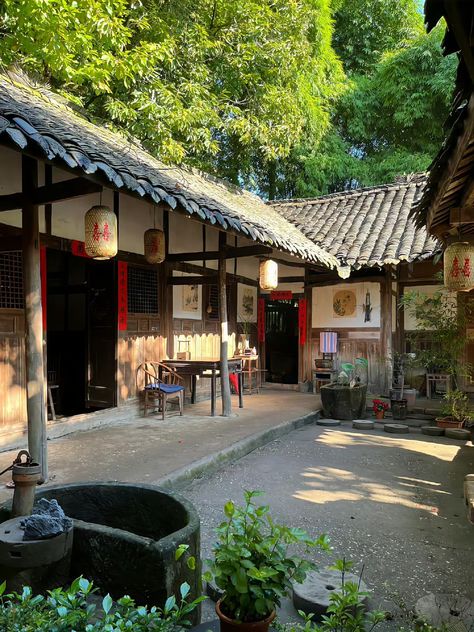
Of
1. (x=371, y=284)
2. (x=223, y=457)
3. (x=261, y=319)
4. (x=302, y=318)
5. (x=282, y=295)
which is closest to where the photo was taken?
(x=223, y=457)

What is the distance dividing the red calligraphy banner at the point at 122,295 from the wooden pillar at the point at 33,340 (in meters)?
3.05

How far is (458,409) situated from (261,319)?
18.0ft

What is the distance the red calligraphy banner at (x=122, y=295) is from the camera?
24.9 feet

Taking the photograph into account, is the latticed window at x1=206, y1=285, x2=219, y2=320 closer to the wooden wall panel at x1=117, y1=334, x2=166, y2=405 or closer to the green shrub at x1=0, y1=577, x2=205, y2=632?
the wooden wall panel at x1=117, y1=334, x2=166, y2=405

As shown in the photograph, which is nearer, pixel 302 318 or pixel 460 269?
pixel 460 269

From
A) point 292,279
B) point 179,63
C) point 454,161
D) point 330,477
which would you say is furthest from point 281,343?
point 454,161

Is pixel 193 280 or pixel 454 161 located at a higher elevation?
pixel 454 161

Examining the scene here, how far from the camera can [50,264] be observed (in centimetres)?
906

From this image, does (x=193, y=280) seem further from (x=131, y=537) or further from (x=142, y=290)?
(x=131, y=537)

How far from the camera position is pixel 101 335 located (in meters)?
7.80

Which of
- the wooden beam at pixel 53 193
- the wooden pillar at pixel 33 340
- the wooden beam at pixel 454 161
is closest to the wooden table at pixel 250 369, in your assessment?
the wooden beam at pixel 454 161

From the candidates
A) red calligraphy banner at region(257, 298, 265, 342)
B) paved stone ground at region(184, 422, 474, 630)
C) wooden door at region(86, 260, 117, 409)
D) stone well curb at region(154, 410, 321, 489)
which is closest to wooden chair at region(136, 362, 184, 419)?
wooden door at region(86, 260, 117, 409)

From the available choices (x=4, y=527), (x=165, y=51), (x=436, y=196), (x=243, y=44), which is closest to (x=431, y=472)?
(x=436, y=196)

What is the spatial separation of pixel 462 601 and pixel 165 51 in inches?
368
